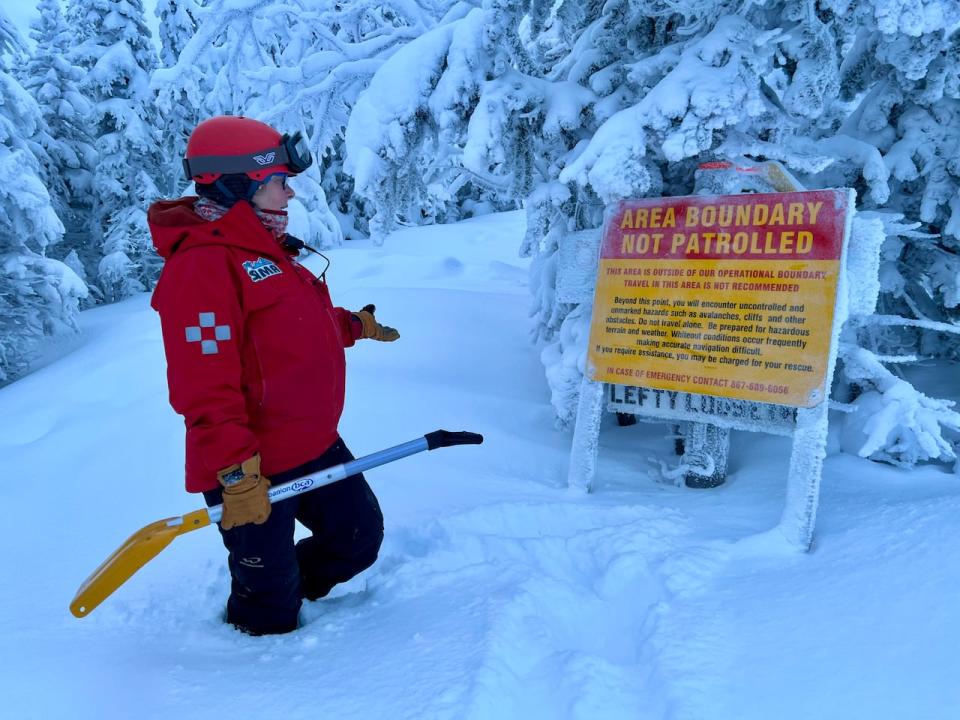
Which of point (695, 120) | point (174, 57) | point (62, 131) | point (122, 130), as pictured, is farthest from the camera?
point (174, 57)

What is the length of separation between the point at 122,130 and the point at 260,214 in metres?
18.7

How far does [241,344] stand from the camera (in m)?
2.28

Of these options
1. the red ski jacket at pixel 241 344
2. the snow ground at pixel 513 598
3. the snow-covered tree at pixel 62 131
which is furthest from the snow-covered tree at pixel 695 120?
the snow-covered tree at pixel 62 131

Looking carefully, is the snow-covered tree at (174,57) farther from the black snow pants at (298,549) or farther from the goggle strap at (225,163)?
the black snow pants at (298,549)

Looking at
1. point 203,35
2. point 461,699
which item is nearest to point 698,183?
point 461,699

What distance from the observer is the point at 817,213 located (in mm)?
3057

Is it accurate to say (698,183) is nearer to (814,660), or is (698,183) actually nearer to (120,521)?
(814,660)

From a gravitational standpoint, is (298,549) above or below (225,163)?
below

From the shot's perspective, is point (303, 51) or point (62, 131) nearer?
point (303, 51)

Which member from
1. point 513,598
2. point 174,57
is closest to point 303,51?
point 513,598

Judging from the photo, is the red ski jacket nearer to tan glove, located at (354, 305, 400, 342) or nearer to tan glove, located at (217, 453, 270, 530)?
tan glove, located at (217, 453, 270, 530)

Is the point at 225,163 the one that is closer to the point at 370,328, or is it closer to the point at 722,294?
the point at 370,328

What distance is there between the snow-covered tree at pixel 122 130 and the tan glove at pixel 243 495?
17.6 metres

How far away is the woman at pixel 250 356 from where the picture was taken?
2129mm
